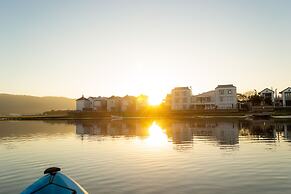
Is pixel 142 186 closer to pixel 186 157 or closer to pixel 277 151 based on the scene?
pixel 186 157


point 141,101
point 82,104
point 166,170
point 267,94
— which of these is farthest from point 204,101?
point 166,170

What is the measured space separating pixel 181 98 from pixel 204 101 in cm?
1066

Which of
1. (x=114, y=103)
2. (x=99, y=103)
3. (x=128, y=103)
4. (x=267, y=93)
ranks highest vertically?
(x=267, y=93)

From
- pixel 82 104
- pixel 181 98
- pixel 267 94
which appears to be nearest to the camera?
pixel 267 94

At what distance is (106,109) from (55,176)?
153 metres

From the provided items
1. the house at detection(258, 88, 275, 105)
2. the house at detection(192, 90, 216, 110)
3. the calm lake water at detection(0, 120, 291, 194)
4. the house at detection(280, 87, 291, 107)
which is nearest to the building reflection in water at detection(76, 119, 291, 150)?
the calm lake water at detection(0, 120, 291, 194)

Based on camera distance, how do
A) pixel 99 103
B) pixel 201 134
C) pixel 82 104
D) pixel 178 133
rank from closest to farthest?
1. pixel 201 134
2. pixel 178 133
3. pixel 82 104
4. pixel 99 103

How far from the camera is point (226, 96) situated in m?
133

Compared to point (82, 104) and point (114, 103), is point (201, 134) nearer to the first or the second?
point (114, 103)

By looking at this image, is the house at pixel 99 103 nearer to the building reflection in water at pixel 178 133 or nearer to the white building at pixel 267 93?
the white building at pixel 267 93

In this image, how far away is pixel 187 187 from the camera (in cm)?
1683

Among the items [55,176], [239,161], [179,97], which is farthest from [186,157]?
[179,97]

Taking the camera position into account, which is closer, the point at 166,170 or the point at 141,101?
the point at 166,170

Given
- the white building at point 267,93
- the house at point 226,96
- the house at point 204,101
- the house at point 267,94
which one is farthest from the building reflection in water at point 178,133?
the house at point 204,101
